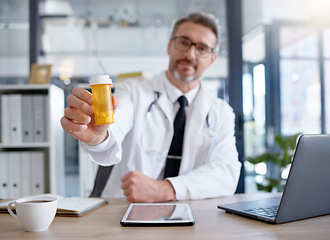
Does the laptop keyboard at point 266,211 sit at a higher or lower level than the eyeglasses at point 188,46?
lower

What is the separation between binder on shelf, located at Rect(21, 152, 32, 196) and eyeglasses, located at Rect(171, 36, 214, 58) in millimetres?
1327

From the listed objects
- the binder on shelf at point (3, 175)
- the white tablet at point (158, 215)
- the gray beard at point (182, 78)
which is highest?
the gray beard at point (182, 78)

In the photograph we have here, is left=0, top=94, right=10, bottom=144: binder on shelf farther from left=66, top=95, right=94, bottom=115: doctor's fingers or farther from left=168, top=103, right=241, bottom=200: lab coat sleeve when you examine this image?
left=66, top=95, right=94, bottom=115: doctor's fingers

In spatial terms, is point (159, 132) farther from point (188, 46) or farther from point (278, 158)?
point (278, 158)

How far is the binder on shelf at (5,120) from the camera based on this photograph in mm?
2295

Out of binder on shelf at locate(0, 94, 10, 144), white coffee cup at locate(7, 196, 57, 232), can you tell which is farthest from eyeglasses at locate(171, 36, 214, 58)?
binder on shelf at locate(0, 94, 10, 144)

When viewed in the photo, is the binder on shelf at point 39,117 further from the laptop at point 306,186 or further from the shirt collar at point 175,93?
the laptop at point 306,186

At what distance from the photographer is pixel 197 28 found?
1.75 m

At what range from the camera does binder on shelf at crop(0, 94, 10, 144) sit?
90.4 inches

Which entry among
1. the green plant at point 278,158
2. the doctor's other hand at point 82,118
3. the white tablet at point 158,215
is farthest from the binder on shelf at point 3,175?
the green plant at point 278,158

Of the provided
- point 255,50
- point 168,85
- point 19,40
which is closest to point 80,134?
point 168,85

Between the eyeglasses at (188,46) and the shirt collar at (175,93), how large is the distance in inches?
7.2

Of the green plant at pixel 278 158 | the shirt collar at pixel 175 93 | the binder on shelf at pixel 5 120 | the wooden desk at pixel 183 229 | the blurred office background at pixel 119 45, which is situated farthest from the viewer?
the blurred office background at pixel 119 45

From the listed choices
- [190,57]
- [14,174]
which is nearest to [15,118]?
[14,174]
